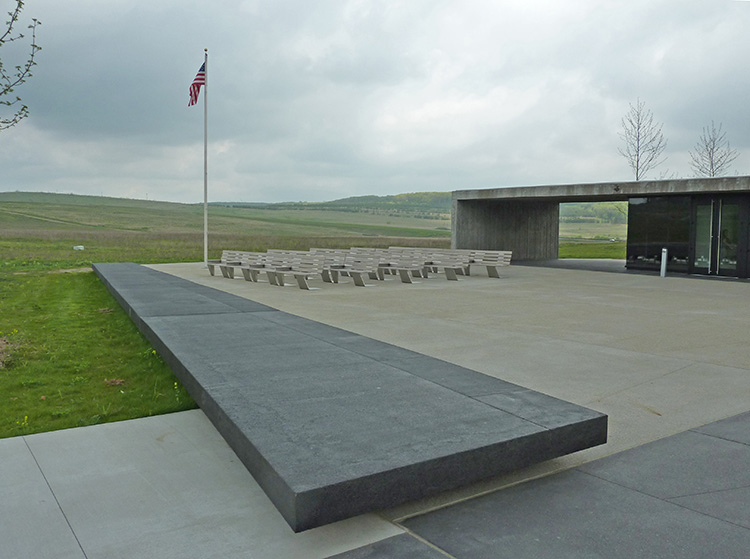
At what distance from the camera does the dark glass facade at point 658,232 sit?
21.5m

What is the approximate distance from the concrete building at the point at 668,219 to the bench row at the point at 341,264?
5.18m

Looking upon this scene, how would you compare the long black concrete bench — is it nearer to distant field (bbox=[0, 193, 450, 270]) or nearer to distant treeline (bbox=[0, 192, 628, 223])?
distant field (bbox=[0, 193, 450, 270])

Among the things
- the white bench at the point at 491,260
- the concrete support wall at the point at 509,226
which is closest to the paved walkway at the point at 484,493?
the white bench at the point at 491,260

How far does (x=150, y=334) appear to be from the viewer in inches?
298

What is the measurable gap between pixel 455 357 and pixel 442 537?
4163 mm

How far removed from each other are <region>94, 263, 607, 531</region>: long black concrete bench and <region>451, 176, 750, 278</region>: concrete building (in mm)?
17275

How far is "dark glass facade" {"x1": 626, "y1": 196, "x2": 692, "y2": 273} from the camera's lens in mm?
21531

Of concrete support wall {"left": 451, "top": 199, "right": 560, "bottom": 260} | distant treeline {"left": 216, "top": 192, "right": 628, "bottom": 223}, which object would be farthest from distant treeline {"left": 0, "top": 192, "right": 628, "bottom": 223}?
concrete support wall {"left": 451, "top": 199, "right": 560, "bottom": 260}

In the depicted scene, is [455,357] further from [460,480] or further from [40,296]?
[40,296]

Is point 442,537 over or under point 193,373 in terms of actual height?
under

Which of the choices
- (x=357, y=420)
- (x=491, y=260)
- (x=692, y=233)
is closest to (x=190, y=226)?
Answer: (x=491, y=260)

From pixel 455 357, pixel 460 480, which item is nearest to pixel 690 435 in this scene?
pixel 460 480

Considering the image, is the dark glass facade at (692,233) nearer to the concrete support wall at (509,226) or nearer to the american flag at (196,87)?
the concrete support wall at (509,226)

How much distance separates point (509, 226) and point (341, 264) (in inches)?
527
